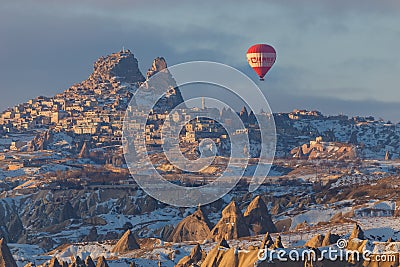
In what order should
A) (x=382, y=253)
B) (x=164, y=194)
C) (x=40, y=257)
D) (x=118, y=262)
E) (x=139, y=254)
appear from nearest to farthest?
(x=382, y=253)
(x=118, y=262)
(x=139, y=254)
(x=40, y=257)
(x=164, y=194)

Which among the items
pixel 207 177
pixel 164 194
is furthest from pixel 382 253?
pixel 207 177

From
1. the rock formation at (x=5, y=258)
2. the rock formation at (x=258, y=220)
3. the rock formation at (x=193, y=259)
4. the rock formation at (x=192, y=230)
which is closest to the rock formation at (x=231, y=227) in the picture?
the rock formation at (x=258, y=220)

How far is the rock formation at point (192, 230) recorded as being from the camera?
12481cm

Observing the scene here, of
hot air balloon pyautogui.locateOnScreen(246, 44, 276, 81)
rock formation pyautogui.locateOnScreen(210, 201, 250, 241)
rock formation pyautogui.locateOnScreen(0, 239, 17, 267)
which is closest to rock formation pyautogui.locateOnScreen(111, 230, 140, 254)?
rock formation pyautogui.locateOnScreen(210, 201, 250, 241)

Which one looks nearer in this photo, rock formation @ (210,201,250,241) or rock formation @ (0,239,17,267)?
rock formation @ (0,239,17,267)

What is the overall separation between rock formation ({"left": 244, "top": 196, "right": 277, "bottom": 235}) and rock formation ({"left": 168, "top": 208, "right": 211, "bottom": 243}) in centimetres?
488

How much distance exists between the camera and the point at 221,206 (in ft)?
530

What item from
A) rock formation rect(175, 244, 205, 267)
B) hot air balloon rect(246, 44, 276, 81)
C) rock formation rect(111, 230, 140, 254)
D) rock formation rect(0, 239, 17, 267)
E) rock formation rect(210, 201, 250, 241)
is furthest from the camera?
hot air balloon rect(246, 44, 276, 81)

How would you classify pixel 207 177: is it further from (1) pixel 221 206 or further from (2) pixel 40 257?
(2) pixel 40 257

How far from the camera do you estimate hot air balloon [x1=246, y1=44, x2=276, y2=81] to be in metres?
139

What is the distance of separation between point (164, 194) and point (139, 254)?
67213 millimetres

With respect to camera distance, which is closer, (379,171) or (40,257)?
(40,257)

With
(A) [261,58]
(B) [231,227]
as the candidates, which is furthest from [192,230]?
(A) [261,58]

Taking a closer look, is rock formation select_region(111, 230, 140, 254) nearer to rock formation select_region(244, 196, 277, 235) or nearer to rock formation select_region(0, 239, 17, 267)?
rock formation select_region(0, 239, 17, 267)
